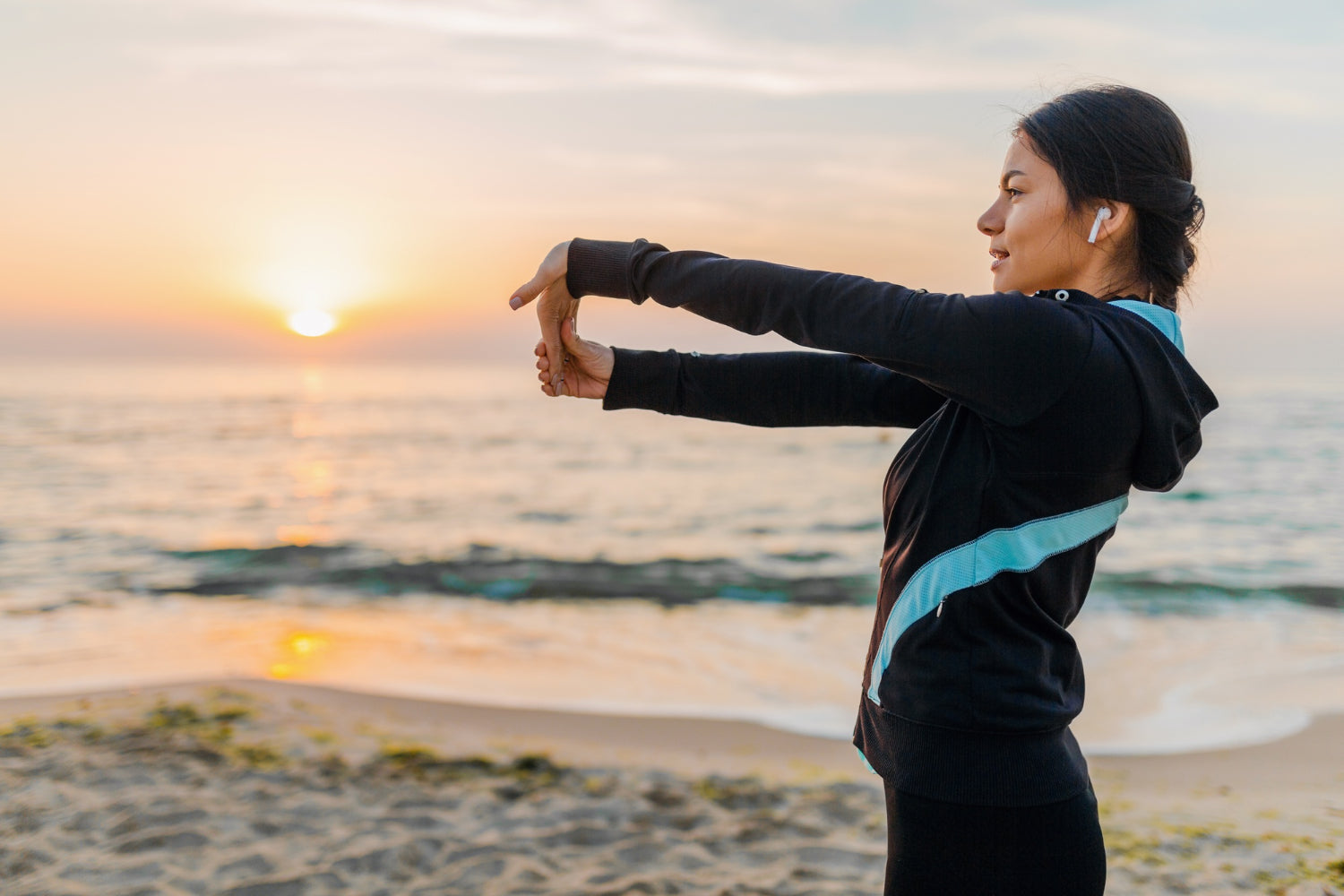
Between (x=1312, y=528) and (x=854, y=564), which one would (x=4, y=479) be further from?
(x=1312, y=528)

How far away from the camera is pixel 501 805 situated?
427cm

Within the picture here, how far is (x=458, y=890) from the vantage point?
139 inches

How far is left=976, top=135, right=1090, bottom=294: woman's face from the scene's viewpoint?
1.51m

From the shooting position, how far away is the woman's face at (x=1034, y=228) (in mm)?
1508

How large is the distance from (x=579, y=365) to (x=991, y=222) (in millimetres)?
782

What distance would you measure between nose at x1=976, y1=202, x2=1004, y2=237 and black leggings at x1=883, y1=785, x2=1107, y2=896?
0.88m

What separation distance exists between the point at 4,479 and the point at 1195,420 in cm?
1885

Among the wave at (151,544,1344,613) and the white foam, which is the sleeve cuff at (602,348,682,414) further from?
the wave at (151,544,1344,613)

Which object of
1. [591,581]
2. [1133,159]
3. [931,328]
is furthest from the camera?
[591,581]

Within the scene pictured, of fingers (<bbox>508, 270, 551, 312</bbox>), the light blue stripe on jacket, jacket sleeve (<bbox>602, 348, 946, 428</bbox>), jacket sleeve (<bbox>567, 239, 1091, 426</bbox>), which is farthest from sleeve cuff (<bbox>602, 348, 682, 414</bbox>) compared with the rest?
the light blue stripe on jacket

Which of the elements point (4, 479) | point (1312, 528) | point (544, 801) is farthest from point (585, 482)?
point (544, 801)

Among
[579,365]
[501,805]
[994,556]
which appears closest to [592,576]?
[501,805]

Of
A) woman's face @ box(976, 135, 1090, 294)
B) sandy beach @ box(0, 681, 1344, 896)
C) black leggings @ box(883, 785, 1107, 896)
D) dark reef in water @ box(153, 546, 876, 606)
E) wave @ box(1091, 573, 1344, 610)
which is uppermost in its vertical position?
woman's face @ box(976, 135, 1090, 294)

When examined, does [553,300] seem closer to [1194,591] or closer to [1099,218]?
[1099,218]
